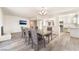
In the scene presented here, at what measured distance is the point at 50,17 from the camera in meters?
8.99

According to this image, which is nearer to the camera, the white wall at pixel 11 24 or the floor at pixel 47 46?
the floor at pixel 47 46

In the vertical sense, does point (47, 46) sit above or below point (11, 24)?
below

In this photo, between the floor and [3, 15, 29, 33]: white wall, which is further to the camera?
[3, 15, 29, 33]: white wall

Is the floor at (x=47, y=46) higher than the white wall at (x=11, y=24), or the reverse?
the white wall at (x=11, y=24)

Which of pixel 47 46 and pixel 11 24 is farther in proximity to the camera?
pixel 11 24

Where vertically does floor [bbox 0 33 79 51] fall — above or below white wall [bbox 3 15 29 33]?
below
